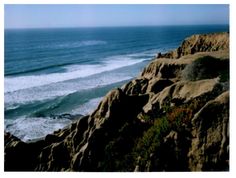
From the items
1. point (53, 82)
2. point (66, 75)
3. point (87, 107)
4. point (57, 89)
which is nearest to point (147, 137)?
point (87, 107)

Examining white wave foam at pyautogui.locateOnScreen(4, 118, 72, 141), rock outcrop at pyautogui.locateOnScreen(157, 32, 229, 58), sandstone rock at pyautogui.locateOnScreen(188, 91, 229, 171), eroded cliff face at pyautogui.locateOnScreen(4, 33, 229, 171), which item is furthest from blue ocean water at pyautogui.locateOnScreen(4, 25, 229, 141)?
sandstone rock at pyautogui.locateOnScreen(188, 91, 229, 171)

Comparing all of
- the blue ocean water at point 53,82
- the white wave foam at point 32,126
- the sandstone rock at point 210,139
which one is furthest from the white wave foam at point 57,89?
the sandstone rock at point 210,139

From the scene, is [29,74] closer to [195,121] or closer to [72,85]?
[72,85]

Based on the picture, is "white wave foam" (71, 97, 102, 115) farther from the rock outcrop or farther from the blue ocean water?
the rock outcrop

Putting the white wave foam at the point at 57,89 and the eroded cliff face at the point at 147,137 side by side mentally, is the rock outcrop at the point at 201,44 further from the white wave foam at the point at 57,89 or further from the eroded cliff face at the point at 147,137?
the eroded cliff face at the point at 147,137

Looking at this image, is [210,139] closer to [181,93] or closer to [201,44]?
[181,93]
